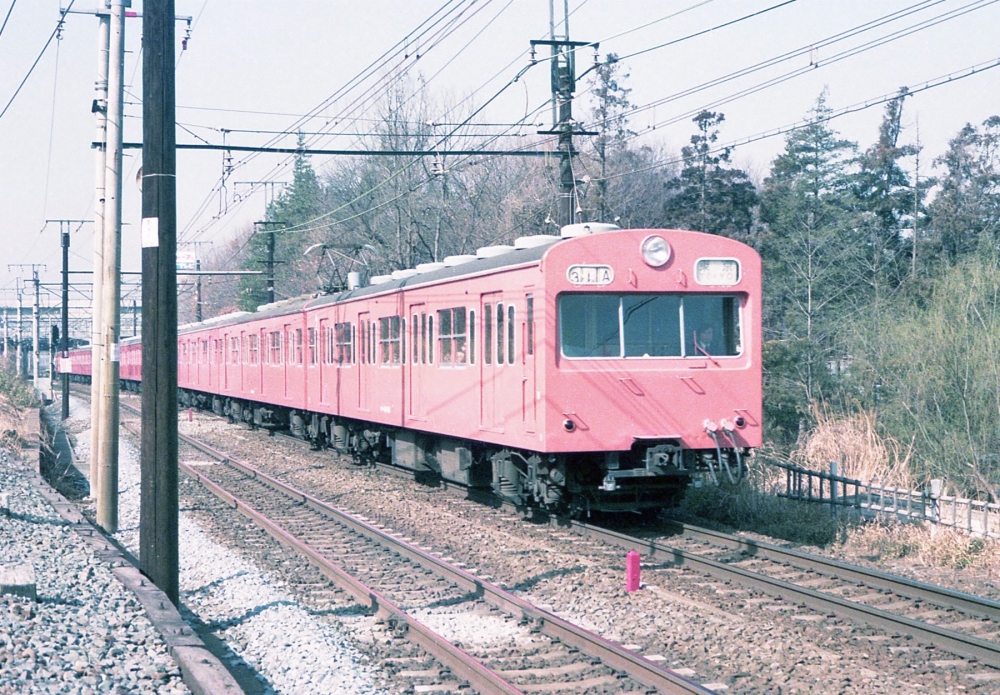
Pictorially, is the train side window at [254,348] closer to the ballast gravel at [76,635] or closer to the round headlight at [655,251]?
the round headlight at [655,251]

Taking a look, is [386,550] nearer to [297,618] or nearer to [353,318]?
[297,618]

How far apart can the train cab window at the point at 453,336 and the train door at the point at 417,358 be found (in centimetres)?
70

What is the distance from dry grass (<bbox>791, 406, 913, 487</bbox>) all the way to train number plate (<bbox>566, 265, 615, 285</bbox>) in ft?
15.4

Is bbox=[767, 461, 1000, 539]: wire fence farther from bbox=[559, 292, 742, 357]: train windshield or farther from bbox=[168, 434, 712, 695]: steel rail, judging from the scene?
bbox=[168, 434, 712, 695]: steel rail

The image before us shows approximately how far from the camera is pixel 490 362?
473 inches

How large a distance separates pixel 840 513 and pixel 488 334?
4450 mm

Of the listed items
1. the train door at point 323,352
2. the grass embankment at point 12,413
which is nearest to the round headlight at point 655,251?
the train door at point 323,352

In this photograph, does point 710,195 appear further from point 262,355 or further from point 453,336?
point 453,336

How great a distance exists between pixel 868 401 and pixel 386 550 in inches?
375

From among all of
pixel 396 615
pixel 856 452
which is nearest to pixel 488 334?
pixel 396 615

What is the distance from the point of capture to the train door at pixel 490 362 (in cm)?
1176

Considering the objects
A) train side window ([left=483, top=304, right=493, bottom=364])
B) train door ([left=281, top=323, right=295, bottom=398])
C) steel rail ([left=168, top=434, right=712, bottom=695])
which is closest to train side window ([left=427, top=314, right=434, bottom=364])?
train side window ([left=483, top=304, right=493, bottom=364])

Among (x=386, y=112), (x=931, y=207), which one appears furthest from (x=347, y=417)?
(x=931, y=207)

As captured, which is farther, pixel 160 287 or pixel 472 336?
pixel 472 336
